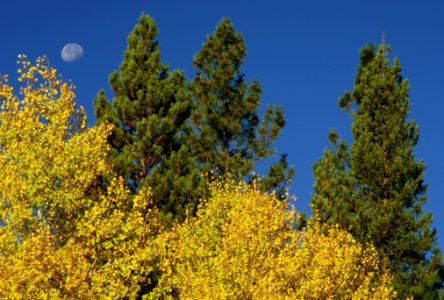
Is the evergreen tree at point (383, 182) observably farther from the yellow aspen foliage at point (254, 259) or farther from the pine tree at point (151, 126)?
the pine tree at point (151, 126)

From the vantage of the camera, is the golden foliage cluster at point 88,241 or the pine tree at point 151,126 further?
the pine tree at point 151,126

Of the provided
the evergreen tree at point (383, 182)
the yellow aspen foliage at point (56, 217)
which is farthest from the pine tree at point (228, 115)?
the yellow aspen foliage at point (56, 217)

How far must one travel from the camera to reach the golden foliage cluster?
23.7m

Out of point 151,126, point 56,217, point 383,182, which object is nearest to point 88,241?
point 56,217

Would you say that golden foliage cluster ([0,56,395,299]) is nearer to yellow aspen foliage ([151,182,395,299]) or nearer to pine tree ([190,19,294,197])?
yellow aspen foliage ([151,182,395,299])

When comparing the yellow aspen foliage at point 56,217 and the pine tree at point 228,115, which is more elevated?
the pine tree at point 228,115

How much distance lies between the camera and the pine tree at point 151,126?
35062mm

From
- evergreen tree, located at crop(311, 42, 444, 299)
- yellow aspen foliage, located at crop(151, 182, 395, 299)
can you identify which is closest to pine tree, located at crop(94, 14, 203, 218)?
yellow aspen foliage, located at crop(151, 182, 395, 299)

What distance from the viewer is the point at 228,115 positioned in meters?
44.1

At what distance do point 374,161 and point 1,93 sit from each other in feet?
69.6

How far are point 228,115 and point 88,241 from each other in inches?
809

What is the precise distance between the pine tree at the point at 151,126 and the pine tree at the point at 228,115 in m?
4.31

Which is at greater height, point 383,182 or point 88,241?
point 383,182

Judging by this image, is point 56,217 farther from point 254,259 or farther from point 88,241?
point 254,259
